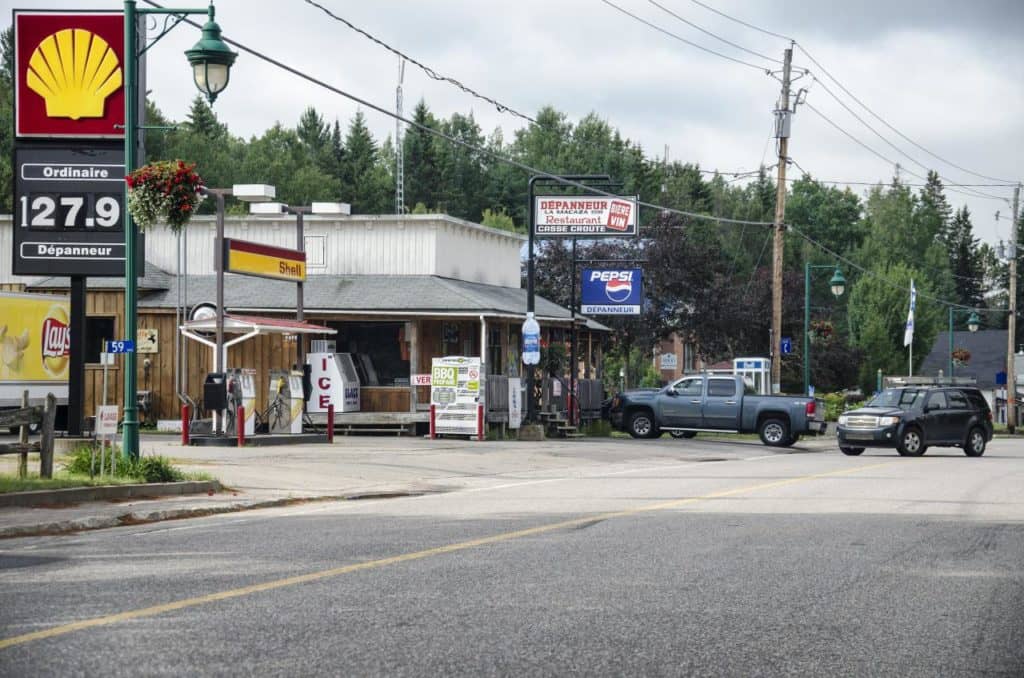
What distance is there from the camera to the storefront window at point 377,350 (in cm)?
3653

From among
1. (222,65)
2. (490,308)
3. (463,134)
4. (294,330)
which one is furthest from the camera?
(463,134)

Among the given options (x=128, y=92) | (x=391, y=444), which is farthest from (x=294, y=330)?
(x=128, y=92)

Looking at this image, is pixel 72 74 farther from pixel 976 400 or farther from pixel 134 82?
pixel 976 400

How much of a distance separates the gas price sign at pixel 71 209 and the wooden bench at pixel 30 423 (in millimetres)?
7030

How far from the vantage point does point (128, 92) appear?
A: 1756 cm

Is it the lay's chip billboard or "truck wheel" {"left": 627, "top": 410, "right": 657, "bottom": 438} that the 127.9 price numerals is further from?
"truck wheel" {"left": 627, "top": 410, "right": 657, "bottom": 438}

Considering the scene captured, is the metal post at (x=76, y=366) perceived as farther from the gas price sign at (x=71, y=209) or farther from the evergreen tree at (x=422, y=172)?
the evergreen tree at (x=422, y=172)

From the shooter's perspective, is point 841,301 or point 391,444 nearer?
point 391,444

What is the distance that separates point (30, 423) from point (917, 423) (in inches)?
843

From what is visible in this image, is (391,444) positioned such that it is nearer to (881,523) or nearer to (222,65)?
(222,65)

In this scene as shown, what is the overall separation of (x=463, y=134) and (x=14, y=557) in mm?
104310

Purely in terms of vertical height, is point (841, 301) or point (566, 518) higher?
point (841, 301)

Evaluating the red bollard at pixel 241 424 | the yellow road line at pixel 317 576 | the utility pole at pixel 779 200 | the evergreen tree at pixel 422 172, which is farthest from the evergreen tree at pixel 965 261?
the yellow road line at pixel 317 576

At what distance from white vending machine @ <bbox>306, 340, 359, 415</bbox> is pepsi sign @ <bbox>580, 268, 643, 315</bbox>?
7.57 metres
